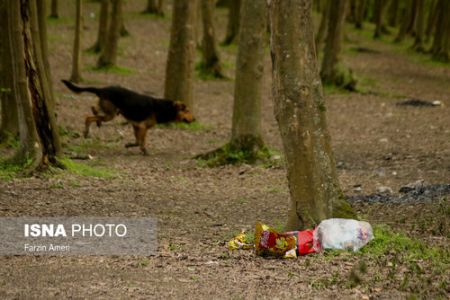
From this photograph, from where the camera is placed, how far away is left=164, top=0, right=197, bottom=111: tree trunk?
18672mm

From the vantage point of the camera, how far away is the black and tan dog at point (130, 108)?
15.9m

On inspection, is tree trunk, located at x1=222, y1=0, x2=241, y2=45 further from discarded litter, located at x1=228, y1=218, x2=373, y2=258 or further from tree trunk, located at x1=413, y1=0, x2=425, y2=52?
discarded litter, located at x1=228, y1=218, x2=373, y2=258

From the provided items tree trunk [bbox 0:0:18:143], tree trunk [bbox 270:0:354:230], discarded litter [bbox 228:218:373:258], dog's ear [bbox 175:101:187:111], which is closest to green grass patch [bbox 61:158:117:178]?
tree trunk [bbox 0:0:18:143]

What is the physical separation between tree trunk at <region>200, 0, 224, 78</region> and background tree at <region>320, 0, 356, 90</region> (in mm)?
3512

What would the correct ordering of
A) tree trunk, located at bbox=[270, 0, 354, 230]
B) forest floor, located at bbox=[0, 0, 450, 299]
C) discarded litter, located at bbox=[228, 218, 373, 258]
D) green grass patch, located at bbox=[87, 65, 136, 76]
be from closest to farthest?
forest floor, located at bbox=[0, 0, 450, 299] → discarded litter, located at bbox=[228, 218, 373, 258] → tree trunk, located at bbox=[270, 0, 354, 230] → green grass patch, located at bbox=[87, 65, 136, 76]

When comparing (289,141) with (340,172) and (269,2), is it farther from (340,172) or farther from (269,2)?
(340,172)

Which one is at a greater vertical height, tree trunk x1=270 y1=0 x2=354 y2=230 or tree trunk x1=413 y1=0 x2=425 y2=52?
tree trunk x1=270 y1=0 x2=354 y2=230

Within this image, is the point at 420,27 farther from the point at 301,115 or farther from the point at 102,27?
the point at 301,115

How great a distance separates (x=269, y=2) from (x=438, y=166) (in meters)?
6.64

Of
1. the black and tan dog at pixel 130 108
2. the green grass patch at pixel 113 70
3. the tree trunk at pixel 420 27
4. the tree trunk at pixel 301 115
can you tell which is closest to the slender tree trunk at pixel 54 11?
the green grass patch at pixel 113 70

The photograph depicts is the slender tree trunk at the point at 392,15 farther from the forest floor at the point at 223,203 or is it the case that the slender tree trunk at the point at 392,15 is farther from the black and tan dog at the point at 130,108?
the black and tan dog at the point at 130,108

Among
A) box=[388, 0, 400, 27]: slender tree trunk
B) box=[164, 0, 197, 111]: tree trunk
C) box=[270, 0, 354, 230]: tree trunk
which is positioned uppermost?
box=[270, 0, 354, 230]: tree trunk

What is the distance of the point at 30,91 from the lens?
12.0 metres

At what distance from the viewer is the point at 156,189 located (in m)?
12.4
